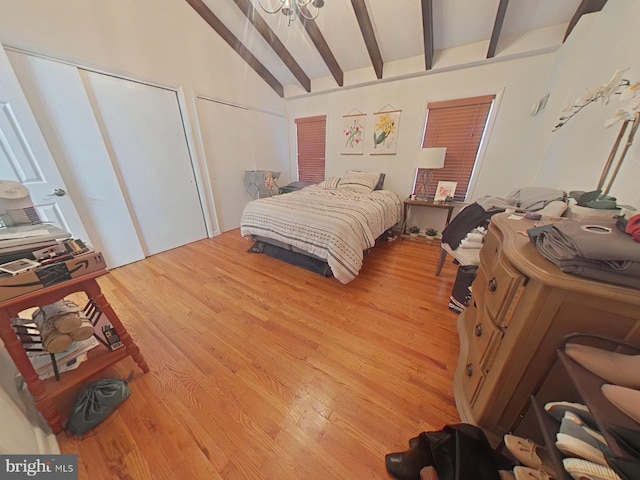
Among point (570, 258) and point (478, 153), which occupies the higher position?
point (478, 153)

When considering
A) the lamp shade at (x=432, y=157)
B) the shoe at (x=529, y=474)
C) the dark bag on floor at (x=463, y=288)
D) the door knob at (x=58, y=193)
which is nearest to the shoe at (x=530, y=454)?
the shoe at (x=529, y=474)

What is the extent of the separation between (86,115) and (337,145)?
3.19 m

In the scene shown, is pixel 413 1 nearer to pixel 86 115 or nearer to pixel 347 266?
pixel 347 266

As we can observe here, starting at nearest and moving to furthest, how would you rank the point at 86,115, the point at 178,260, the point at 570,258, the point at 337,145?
1. the point at 570,258
2. the point at 86,115
3. the point at 178,260
4. the point at 337,145

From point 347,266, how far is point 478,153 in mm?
2528

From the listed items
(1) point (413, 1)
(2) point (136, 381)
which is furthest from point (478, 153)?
(2) point (136, 381)

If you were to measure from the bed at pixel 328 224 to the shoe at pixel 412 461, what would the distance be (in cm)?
121

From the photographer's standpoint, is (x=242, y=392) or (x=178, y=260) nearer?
(x=242, y=392)

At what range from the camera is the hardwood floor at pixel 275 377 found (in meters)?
0.95

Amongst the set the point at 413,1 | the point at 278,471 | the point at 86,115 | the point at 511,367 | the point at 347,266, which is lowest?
the point at 278,471

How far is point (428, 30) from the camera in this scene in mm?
2277

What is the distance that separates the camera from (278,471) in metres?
0.90

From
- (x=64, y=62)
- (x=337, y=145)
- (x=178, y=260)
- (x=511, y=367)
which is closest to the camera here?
(x=511, y=367)

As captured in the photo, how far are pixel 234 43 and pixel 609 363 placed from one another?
468 centimetres
